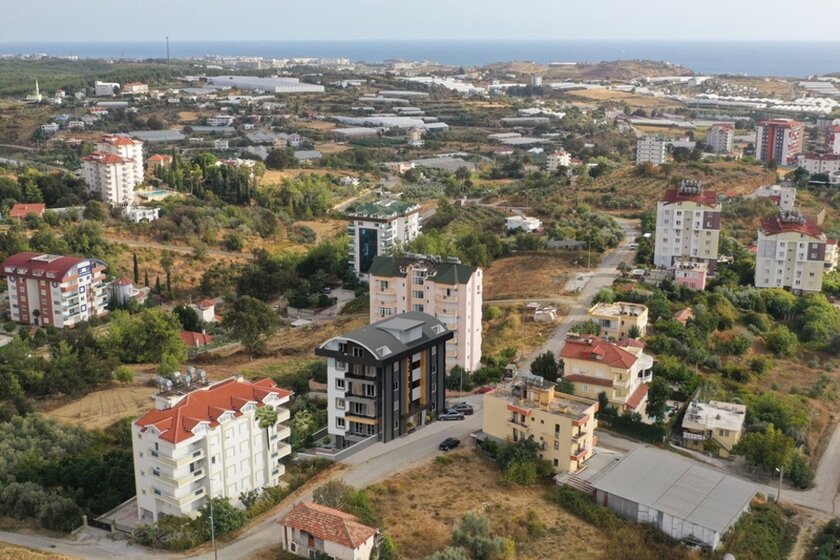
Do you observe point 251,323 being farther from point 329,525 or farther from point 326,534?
point 326,534

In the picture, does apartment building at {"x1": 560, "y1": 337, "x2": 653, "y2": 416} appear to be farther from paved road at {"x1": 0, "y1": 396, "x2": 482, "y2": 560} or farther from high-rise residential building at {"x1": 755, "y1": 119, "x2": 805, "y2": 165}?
high-rise residential building at {"x1": 755, "y1": 119, "x2": 805, "y2": 165}

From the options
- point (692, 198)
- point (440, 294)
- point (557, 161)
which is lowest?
point (440, 294)

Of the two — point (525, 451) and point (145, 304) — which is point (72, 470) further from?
point (145, 304)

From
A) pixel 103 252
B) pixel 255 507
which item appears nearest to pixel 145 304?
pixel 103 252

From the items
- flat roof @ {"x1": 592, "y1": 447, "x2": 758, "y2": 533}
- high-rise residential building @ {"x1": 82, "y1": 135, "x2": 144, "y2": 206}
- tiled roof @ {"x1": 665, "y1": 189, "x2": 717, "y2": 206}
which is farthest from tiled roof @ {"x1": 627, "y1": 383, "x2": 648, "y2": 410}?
high-rise residential building @ {"x1": 82, "y1": 135, "x2": 144, "y2": 206}

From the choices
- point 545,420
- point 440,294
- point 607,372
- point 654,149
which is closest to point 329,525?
point 545,420

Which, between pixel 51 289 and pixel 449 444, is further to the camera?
pixel 51 289
